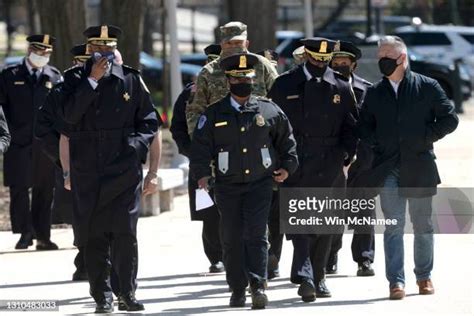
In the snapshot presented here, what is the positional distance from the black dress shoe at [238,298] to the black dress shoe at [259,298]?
0.19 m

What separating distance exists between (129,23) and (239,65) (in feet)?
40.3

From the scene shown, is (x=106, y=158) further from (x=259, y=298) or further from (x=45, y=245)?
(x=45, y=245)

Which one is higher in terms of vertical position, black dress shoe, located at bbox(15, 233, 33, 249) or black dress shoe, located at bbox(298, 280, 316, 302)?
black dress shoe, located at bbox(298, 280, 316, 302)

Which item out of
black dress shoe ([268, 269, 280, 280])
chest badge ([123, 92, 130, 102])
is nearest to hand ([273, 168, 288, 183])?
chest badge ([123, 92, 130, 102])

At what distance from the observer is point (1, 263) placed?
13570 mm

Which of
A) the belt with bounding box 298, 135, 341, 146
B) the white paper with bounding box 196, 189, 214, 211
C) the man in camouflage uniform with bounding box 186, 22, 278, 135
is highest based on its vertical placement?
the man in camouflage uniform with bounding box 186, 22, 278, 135

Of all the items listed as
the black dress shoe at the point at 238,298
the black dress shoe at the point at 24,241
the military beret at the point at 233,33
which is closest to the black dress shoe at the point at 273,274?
the black dress shoe at the point at 238,298

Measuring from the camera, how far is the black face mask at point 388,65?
35.5ft

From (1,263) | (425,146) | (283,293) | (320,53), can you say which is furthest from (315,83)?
(1,263)

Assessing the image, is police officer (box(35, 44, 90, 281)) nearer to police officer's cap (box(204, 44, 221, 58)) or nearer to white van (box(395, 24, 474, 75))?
police officer's cap (box(204, 44, 221, 58))

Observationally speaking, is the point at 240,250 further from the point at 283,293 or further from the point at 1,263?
the point at 1,263

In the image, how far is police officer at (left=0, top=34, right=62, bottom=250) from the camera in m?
14.4

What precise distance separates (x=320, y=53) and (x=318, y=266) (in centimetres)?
163

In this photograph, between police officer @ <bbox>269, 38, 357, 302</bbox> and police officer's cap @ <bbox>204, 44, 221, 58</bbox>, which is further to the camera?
police officer's cap @ <bbox>204, 44, 221, 58</bbox>
